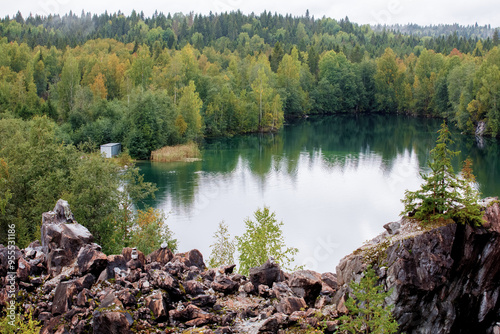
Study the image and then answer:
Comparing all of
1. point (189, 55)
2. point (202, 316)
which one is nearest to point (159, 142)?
point (189, 55)

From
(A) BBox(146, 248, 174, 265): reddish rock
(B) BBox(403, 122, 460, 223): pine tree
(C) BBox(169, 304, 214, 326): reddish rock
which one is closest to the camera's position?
(C) BBox(169, 304, 214, 326): reddish rock

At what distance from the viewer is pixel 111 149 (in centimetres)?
6600

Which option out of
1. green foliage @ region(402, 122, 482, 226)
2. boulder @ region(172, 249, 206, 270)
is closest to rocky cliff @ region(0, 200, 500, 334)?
green foliage @ region(402, 122, 482, 226)

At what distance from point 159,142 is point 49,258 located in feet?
170

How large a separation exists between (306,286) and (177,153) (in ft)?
171

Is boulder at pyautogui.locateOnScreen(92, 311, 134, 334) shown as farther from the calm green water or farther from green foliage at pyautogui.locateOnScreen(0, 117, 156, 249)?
the calm green water

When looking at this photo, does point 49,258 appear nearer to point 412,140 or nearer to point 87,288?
point 87,288

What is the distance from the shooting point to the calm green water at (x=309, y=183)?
39531 millimetres

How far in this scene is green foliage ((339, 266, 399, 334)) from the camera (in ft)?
46.4

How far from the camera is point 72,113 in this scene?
73.4 m

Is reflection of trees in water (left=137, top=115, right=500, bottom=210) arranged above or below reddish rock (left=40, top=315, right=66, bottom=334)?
below

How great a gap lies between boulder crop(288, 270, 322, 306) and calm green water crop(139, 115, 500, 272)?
51.6 feet

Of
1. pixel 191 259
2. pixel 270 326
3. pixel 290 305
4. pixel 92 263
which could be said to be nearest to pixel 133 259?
pixel 92 263

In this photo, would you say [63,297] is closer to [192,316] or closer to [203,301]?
[192,316]
